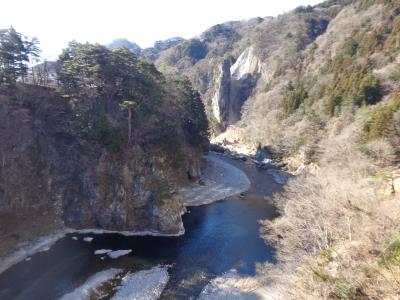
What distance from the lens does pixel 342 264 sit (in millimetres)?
15609

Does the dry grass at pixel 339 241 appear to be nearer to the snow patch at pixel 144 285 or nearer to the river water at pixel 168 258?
the river water at pixel 168 258

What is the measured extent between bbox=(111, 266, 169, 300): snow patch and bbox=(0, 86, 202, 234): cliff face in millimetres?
6706

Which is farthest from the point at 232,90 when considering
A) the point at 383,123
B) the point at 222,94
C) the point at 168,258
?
the point at 168,258

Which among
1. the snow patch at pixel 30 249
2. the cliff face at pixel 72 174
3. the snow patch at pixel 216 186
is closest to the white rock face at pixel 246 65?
the snow patch at pixel 216 186

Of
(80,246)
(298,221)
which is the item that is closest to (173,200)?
(80,246)

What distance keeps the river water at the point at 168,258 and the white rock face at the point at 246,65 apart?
6324cm

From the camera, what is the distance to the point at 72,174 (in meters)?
34.5

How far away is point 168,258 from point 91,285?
616cm

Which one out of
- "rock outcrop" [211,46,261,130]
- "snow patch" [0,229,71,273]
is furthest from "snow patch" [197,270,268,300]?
"rock outcrop" [211,46,261,130]

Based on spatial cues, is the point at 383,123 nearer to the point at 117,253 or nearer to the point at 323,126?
the point at 323,126

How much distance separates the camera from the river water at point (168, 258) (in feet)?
75.9

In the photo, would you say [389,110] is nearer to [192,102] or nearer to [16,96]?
[192,102]

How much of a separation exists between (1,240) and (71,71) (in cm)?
1714

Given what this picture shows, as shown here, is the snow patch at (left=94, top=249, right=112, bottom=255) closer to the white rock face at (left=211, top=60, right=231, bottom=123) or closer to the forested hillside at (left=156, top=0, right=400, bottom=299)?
the forested hillside at (left=156, top=0, right=400, bottom=299)
